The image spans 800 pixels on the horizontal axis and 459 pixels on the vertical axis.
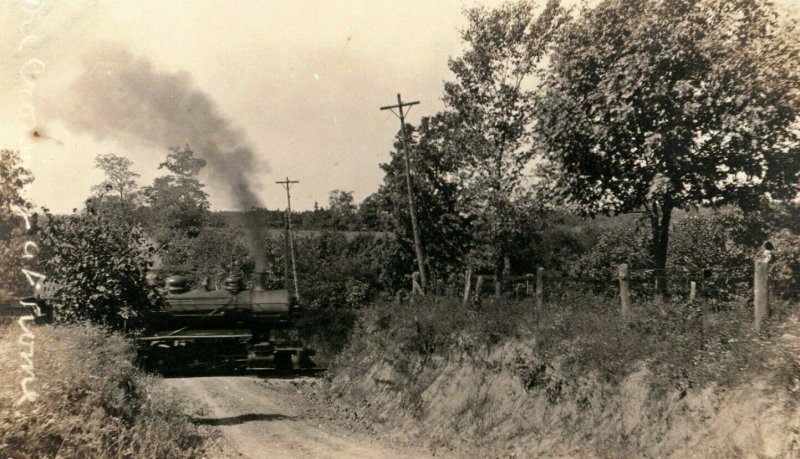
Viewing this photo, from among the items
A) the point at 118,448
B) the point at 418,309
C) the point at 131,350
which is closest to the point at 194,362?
the point at 131,350

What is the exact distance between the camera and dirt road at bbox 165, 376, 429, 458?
10.2m

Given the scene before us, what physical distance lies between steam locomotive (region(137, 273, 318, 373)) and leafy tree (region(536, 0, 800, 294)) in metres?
10.3

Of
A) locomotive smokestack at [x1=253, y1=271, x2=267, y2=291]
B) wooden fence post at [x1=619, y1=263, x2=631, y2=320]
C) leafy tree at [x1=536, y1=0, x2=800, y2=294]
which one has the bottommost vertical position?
locomotive smokestack at [x1=253, y1=271, x2=267, y2=291]

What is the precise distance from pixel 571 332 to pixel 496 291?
4.27 metres

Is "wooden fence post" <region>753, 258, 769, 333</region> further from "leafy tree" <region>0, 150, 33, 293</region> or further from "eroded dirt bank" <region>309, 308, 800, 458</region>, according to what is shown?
"leafy tree" <region>0, 150, 33, 293</region>

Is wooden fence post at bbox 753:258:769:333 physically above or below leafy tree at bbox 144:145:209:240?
below

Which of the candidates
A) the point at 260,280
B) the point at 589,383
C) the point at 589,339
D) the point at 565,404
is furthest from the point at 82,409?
the point at 260,280

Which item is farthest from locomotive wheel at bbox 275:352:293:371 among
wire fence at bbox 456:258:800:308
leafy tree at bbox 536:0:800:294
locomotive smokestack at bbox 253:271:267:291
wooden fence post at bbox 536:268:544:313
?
leafy tree at bbox 536:0:800:294

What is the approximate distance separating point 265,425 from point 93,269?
5264 mm

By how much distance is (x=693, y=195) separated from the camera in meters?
11.8

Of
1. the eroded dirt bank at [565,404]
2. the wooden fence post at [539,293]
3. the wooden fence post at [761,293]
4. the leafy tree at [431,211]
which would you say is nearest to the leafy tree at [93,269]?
the eroded dirt bank at [565,404]

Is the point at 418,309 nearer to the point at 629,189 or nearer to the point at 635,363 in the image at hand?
the point at 629,189

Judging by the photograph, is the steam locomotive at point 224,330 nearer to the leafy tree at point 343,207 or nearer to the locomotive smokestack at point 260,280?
the locomotive smokestack at point 260,280

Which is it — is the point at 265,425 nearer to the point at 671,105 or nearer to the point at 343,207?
the point at 671,105
